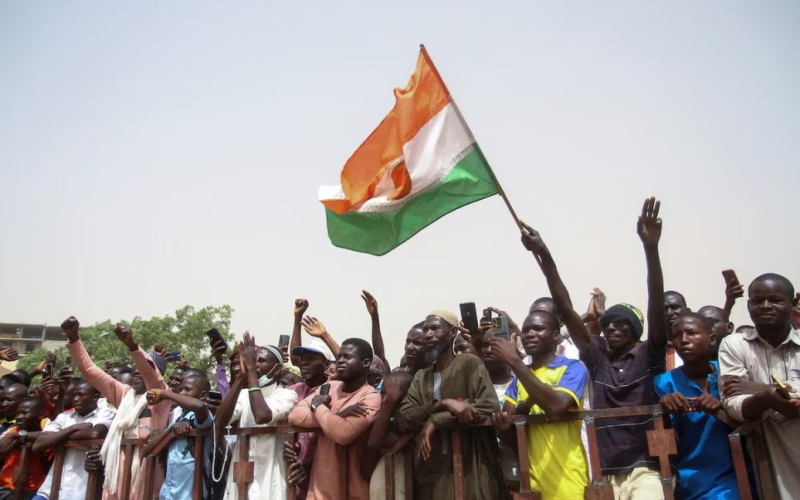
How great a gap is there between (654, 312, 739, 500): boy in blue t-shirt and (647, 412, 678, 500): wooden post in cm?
14

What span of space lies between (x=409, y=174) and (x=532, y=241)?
147cm

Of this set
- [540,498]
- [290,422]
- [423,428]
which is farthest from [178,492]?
[540,498]

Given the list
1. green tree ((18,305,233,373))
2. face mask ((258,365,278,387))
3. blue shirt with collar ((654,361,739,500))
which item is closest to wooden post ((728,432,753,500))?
blue shirt with collar ((654,361,739,500))

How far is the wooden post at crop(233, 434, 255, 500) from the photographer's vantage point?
16.9ft

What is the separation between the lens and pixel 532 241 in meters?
Answer: 5.12

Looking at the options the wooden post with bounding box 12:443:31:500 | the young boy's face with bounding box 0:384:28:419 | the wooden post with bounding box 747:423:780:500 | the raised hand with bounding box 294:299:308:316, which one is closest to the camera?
the wooden post with bounding box 747:423:780:500

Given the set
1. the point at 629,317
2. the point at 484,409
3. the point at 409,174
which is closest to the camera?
the point at 484,409

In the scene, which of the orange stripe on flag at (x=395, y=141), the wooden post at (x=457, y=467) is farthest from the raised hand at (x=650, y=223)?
the orange stripe on flag at (x=395, y=141)

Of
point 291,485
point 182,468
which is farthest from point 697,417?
point 182,468

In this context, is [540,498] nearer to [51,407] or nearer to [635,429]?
[635,429]

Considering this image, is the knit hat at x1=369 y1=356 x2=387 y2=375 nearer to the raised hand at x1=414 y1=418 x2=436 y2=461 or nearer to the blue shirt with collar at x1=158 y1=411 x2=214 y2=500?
the blue shirt with collar at x1=158 y1=411 x2=214 y2=500

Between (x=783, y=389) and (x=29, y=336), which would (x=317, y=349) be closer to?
(x=783, y=389)

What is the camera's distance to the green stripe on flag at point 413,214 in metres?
5.71

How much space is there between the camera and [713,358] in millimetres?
4844
